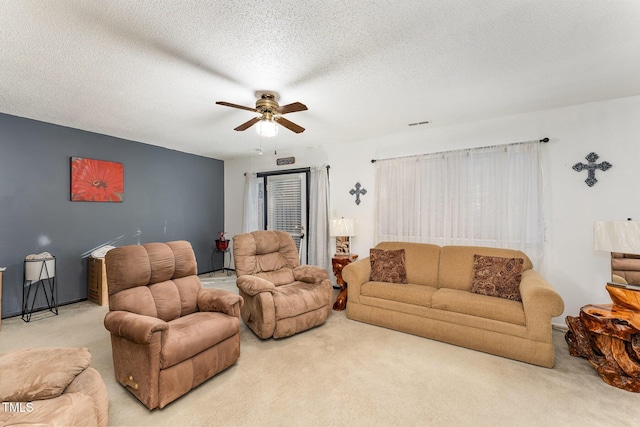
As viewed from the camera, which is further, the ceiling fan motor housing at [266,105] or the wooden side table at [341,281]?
the wooden side table at [341,281]

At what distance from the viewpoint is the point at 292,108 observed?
2535 millimetres

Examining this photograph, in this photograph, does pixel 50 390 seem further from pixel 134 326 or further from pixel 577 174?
pixel 577 174

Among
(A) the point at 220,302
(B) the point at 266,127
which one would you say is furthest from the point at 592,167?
(A) the point at 220,302

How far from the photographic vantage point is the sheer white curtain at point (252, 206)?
19.7 ft

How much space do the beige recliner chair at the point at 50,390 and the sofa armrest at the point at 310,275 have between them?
2356 millimetres

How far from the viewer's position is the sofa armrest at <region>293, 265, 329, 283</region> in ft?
11.6

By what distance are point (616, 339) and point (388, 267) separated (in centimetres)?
210

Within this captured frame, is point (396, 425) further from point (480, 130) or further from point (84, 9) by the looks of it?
point (480, 130)

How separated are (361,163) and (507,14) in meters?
3.05

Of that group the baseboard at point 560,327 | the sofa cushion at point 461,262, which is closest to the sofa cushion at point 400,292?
the sofa cushion at point 461,262

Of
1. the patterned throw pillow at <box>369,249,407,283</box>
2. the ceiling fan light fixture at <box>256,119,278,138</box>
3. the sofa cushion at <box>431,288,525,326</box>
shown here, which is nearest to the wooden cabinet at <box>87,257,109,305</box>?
the ceiling fan light fixture at <box>256,119,278,138</box>

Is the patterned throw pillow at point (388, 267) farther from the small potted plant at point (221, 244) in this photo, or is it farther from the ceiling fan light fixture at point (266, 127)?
the small potted plant at point (221, 244)

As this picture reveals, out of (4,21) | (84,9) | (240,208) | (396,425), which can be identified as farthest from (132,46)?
(240,208)

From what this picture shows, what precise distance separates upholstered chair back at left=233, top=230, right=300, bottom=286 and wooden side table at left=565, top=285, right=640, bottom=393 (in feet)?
10.1
